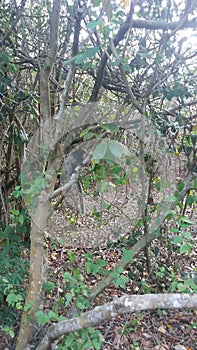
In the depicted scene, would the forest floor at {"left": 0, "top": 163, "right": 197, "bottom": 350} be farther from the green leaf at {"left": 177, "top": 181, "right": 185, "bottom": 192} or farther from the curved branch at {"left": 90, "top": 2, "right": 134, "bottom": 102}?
the curved branch at {"left": 90, "top": 2, "right": 134, "bottom": 102}

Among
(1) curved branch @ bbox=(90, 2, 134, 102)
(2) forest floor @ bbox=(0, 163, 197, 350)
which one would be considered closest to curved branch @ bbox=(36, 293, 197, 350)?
(2) forest floor @ bbox=(0, 163, 197, 350)

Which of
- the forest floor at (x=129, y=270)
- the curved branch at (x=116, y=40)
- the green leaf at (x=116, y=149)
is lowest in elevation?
the forest floor at (x=129, y=270)

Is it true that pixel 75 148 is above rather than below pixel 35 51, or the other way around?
below

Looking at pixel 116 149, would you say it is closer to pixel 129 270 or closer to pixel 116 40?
pixel 116 40

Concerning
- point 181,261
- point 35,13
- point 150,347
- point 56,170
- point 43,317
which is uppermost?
point 35,13

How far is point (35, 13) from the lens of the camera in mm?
2279

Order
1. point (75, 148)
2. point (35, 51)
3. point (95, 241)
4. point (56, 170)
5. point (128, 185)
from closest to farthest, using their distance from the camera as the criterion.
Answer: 1. point (56, 170)
2. point (75, 148)
3. point (128, 185)
4. point (35, 51)
5. point (95, 241)

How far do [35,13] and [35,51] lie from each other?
1.05ft

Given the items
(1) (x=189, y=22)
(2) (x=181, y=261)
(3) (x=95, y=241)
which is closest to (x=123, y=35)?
(1) (x=189, y=22)

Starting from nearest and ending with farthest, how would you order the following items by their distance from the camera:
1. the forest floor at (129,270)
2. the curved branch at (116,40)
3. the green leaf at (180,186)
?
the curved branch at (116,40)
the green leaf at (180,186)
the forest floor at (129,270)

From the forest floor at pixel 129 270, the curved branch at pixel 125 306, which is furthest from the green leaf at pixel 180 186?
the curved branch at pixel 125 306

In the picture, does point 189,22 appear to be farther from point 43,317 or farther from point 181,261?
point 181,261

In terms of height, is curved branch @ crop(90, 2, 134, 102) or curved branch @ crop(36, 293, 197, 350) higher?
curved branch @ crop(90, 2, 134, 102)

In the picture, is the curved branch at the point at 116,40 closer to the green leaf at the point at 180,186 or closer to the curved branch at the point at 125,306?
the green leaf at the point at 180,186
